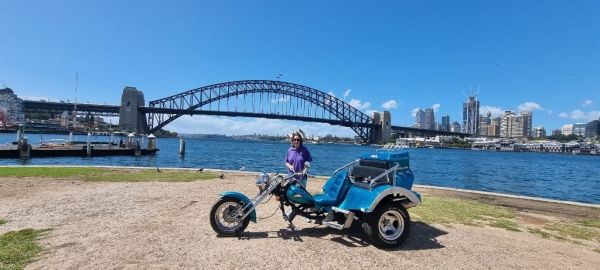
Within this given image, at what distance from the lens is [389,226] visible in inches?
226

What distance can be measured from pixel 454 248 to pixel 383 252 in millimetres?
1154

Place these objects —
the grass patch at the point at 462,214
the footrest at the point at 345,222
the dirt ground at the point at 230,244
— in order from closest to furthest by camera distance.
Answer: the dirt ground at the point at 230,244 < the footrest at the point at 345,222 < the grass patch at the point at 462,214

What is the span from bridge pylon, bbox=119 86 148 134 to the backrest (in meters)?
109

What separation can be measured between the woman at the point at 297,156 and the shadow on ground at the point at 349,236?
1.09m

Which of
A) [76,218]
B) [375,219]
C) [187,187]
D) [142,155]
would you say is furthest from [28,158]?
[375,219]

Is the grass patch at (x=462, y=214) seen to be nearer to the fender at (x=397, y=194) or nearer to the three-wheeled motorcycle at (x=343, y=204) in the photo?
the fender at (x=397, y=194)

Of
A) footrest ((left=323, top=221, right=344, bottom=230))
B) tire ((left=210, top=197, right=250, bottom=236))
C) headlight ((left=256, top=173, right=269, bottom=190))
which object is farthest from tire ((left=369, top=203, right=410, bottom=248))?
tire ((left=210, top=197, right=250, bottom=236))

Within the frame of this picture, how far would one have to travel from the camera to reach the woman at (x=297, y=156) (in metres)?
6.82

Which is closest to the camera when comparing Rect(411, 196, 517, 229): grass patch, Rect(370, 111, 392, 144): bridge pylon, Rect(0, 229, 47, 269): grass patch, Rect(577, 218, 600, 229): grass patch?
Rect(0, 229, 47, 269): grass patch

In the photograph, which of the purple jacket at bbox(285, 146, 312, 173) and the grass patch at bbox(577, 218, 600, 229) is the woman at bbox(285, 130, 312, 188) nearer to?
the purple jacket at bbox(285, 146, 312, 173)

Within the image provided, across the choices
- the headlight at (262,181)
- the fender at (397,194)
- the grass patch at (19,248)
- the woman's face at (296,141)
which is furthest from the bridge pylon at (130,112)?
the fender at (397,194)

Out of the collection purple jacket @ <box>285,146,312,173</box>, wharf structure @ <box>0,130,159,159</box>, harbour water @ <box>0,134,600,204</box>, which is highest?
purple jacket @ <box>285,146,312,173</box>

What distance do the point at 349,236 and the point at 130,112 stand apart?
112 metres

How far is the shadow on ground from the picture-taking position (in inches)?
225
